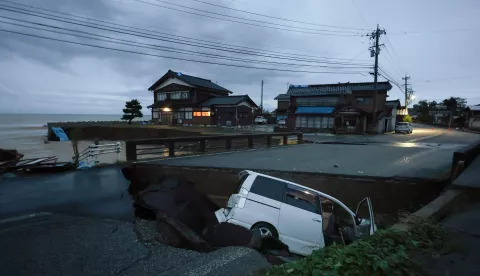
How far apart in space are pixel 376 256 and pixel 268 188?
9.86 feet

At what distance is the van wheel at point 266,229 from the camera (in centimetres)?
516

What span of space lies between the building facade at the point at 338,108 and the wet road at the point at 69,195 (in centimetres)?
3210

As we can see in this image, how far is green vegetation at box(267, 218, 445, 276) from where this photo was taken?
254 centimetres

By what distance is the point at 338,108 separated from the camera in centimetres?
3822

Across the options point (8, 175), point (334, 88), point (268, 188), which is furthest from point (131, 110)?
point (268, 188)

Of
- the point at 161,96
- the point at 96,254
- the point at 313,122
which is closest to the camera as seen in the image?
the point at 96,254

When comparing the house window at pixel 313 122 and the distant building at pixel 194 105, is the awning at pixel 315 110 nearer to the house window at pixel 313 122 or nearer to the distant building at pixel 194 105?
the house window at pixel 313 122

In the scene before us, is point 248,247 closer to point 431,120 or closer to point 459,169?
point 459,169

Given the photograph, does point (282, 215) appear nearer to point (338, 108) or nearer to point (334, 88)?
point (338, 108)

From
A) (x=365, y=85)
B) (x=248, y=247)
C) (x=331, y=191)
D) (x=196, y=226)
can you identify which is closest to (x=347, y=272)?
(x=248, y=247)

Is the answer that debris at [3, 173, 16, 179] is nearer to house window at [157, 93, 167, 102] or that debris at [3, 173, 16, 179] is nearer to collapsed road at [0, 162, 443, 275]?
collapsed road at [0, 162, 443, 275]

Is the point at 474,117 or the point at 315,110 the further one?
the point at 474,117

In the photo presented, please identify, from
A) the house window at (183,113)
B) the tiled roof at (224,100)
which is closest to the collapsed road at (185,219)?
the tiled roof at (224,100)

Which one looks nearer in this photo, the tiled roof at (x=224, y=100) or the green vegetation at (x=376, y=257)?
the green vegetation at (x=376, y=257)
